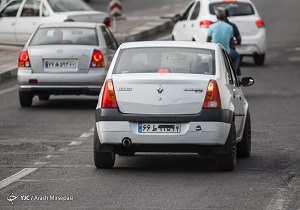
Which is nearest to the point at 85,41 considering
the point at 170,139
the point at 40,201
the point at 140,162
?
the point at 140,162

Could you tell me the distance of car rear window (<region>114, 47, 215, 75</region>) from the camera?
40.4 feet

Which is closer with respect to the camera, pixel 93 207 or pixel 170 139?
pixel 93 207

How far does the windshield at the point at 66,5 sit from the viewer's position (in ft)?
101

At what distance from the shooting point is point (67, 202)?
988 centimetres

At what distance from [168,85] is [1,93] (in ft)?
37.4

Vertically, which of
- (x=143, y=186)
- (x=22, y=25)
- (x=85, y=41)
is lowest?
(x=22, y=25)

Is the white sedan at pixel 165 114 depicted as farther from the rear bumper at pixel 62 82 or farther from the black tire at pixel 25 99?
the black tire at pixel 25 99

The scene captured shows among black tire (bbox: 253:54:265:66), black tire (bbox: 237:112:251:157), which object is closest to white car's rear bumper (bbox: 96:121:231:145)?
black tire (bbox: 237:112:251:157)

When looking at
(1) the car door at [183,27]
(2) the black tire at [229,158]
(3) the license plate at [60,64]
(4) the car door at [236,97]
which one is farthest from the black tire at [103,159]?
(1) the car door at [183,27]

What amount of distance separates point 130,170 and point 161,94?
0.93 metres

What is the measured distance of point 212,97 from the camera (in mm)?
11914

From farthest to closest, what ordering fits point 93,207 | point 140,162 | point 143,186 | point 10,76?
point 10,76
point 140,162
point 143,186
point 93,207

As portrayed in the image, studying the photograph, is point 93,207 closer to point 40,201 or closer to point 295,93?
point 40,201

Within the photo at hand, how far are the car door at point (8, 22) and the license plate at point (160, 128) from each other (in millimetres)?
18883
